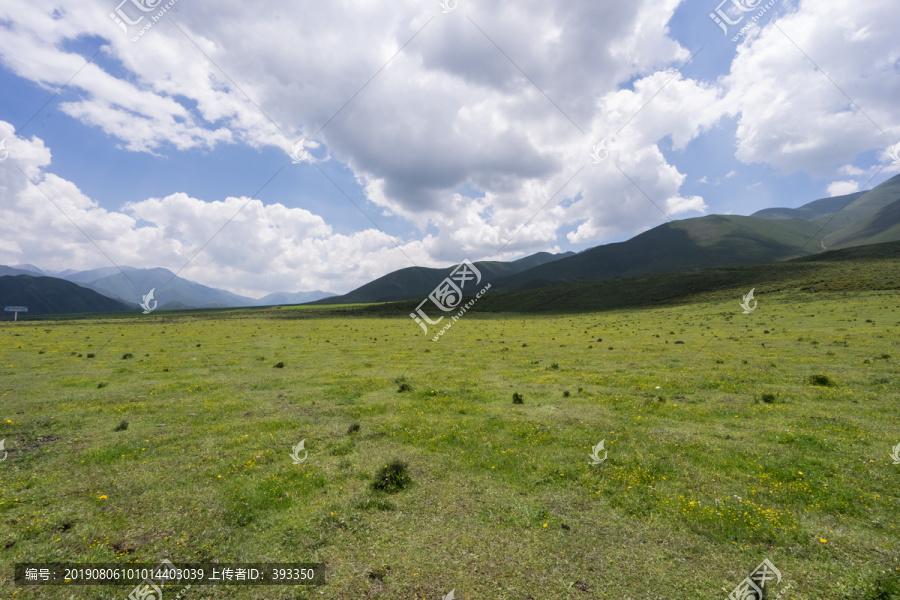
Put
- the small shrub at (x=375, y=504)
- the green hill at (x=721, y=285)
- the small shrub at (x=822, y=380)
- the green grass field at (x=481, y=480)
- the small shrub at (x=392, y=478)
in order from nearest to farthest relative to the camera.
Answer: the green grass field at (x=481, y=480), the small shrub at (x=375, y=504), the small shrub at (x=392, y=478), the small shrub at (x=822, y=380), the green hill at (x=721, y=285)

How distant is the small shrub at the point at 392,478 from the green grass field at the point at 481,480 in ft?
0.90

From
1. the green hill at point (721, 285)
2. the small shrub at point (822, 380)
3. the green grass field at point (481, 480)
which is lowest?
the small shrub at point (822, 380)

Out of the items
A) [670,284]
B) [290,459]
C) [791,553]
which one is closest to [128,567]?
[290,459]

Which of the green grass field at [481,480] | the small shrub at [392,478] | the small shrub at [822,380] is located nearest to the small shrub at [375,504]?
the green grass field at [481,480]

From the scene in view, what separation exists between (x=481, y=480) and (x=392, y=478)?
9.32 ft

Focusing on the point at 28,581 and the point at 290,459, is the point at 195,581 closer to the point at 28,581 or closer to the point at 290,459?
the point at 28,581

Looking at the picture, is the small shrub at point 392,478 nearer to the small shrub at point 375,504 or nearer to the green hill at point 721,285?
the small shrub at point 375,504

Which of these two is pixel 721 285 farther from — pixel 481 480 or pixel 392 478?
pixel 392 478

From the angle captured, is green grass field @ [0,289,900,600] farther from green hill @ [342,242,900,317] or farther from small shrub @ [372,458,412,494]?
green hill @ [342,242,900,317]

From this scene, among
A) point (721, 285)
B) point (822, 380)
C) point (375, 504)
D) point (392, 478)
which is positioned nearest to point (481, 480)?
point (392, 478)

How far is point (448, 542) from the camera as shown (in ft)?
28.3

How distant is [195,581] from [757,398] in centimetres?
2373

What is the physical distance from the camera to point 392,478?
11.3 m

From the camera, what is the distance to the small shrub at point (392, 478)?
36.0 ft
